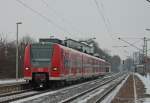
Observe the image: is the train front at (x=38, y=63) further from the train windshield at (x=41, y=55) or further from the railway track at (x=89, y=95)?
the railway track at (x=89, y=95)

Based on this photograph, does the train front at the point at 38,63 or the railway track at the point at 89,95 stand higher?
the train front at the point at 38,63

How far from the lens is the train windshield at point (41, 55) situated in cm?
2894

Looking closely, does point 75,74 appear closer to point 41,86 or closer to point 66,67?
A: point 66,67

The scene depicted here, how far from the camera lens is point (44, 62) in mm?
28969

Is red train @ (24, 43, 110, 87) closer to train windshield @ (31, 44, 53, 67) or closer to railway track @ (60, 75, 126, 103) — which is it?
train windshield @ (31, 44, 53, 67)

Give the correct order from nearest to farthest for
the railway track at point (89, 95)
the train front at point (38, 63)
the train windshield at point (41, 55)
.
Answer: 1. the railway track at point (89, 95)
2. the train front at point (38, 63)
3. the train windshield at point (41, 55)

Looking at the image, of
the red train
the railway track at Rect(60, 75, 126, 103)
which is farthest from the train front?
the railway track at Rect(60, 75, 126, 103)

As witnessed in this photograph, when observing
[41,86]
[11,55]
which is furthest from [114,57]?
[41,86]

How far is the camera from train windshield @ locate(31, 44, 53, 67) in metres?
28.9

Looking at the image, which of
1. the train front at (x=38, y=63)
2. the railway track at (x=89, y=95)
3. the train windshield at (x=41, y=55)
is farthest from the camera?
the train windshield at (x=41, y=55)

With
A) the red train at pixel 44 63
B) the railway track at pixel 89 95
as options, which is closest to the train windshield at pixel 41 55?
the red train at pixel 44 63

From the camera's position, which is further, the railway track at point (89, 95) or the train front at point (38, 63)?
the train front at point (38, 63)

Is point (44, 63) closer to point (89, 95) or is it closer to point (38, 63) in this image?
point (38, 63)

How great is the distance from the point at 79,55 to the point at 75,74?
3745mm
